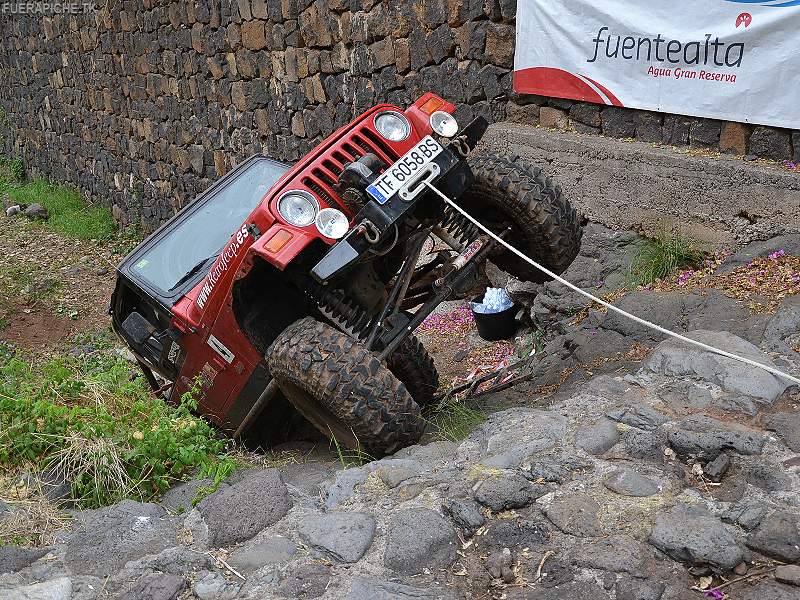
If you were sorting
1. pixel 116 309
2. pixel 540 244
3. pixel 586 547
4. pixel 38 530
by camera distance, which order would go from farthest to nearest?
pixel 116 309
pixel 540 244
pixel 38 530
pixel 586 547

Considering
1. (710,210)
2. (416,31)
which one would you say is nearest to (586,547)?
(710,210)

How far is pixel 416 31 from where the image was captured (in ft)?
25.8

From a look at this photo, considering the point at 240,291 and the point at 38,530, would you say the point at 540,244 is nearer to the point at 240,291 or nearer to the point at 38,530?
the point at 240,291

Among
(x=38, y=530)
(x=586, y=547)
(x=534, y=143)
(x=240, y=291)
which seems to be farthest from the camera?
(x=534, y=143)

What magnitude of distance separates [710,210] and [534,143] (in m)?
1.64

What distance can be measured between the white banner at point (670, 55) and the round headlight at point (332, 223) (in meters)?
2.88

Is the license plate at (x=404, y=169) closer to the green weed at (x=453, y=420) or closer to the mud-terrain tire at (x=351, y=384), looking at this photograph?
the mud-terrain tire at (x=351, y=384)

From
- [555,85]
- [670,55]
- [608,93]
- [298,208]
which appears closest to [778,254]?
[670,55]

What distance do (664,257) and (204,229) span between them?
3.11 m

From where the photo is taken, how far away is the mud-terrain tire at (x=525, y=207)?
4.75 metres

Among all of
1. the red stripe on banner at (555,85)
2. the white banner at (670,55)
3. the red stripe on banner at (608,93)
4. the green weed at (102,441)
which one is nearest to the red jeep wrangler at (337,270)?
the green weed at (102,441)

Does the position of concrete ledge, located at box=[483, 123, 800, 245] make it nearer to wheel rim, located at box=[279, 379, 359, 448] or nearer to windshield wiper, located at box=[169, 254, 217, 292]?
windshield wiper, located at box=[169, 254, 217, 292]

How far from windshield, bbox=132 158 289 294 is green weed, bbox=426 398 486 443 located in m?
1.68

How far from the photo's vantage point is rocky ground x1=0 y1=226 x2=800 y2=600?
2.81m
